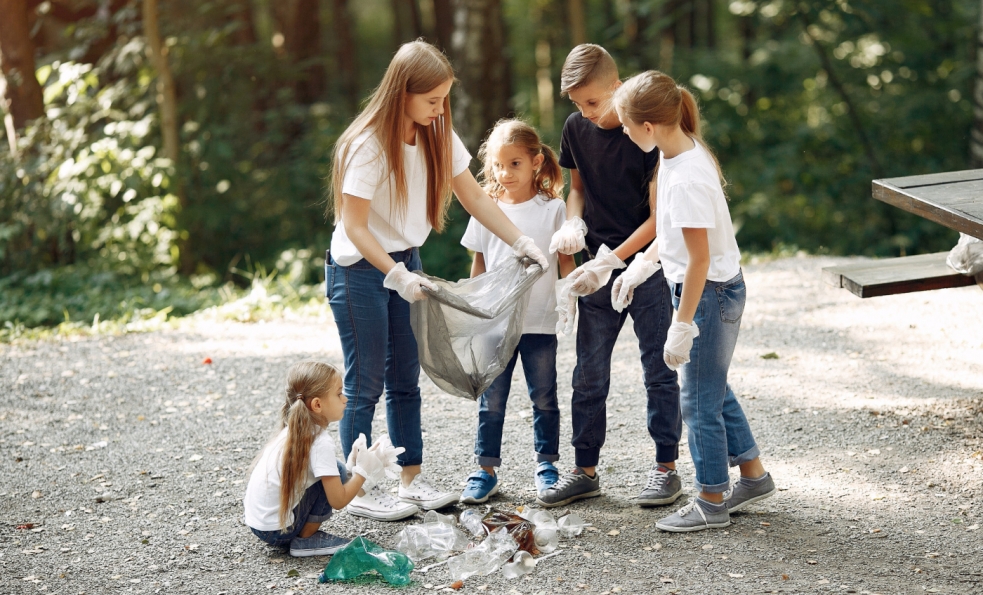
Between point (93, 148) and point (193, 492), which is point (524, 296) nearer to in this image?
point (193, 492)

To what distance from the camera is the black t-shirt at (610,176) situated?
3.10m

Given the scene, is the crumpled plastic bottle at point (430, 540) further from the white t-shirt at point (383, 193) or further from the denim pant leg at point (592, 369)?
the white t-shirt at point (383, 193)

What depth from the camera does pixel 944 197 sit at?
3.55 m

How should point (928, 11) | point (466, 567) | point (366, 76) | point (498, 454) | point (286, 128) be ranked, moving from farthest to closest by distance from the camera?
1. point (366, 76)
2. point (286, 128)
3. point (928, 11)
4. point (498, 454)
5. point (466, 567)

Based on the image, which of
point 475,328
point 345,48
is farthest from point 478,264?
point 345,48

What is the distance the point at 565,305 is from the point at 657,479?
0.76m

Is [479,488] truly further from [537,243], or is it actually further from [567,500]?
[537,243]

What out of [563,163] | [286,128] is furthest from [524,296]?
[286,128]

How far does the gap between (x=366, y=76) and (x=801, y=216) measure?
12.7 m

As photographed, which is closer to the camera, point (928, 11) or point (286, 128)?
point (928, 11)

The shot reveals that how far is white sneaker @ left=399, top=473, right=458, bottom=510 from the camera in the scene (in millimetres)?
3320

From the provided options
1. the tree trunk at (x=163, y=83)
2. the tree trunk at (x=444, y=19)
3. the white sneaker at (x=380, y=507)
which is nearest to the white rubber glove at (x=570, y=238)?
the white sneaker at (x=380, y=507)

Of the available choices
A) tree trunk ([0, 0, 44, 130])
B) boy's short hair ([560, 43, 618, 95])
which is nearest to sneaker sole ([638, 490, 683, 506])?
boy's short hair ([560, 43, 618, 95])

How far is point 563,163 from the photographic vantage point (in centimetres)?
329
